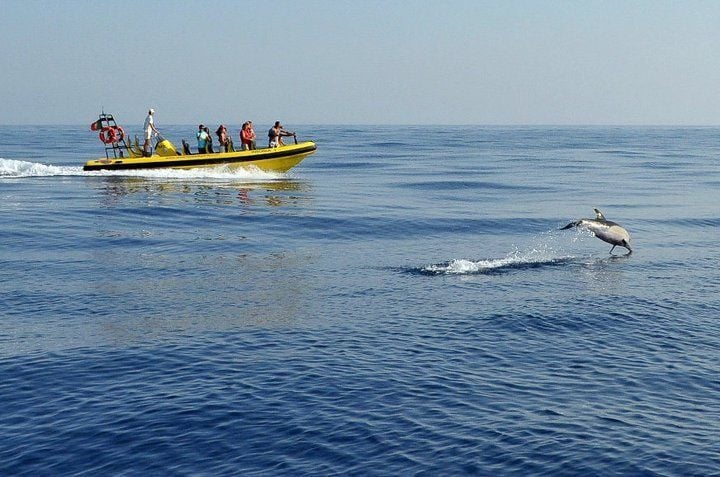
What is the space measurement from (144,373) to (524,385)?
7.55 metres

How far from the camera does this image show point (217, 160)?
5384cm

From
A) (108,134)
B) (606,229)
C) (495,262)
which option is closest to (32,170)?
(108,134)

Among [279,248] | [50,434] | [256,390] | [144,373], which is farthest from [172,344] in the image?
[279,248]

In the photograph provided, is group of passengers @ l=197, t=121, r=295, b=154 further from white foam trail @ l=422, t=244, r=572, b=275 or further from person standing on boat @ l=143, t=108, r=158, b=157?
white foam trail @ l=422, t=244, r=572, b=275

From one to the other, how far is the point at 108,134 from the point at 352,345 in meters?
38.5

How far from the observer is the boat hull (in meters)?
53.2

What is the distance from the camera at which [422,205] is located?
4644 centimetres

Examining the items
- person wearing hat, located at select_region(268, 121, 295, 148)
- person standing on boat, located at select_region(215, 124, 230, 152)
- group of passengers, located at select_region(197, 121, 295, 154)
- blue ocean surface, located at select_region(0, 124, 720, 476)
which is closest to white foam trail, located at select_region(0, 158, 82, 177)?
group of passengers, located at select_region(197, 121, 295, 154)

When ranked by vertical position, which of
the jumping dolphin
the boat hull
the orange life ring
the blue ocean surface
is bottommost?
the blue ocean surface

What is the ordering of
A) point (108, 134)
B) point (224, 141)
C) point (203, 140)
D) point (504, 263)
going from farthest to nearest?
point (203, 140) → point (224, 141) → point (108, 134) → point (504, 263)

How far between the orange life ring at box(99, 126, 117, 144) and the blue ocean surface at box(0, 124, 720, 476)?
12096 millimetres

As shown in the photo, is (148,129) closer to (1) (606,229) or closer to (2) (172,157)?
(2) (172,157)

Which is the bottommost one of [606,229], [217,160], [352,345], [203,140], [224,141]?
[352,345]

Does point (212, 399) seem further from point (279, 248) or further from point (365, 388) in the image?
point (279, 248)
